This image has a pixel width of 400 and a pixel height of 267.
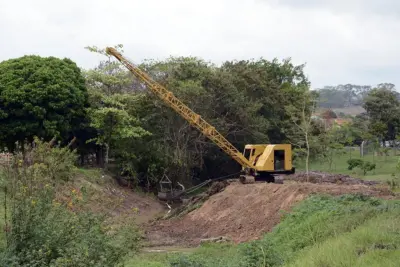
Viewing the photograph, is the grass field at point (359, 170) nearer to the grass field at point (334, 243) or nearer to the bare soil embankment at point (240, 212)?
the bare soil embankment at point (240, 212)

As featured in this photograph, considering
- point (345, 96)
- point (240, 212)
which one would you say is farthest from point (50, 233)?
point (345, 96)

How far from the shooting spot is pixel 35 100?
31453 millimetres

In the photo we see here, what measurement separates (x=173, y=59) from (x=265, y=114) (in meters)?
8.14

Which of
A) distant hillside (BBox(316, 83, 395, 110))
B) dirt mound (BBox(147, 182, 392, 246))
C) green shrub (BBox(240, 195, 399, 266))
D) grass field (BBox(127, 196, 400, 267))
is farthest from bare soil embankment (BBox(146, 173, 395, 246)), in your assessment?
distant hillside (BBox(316, 83, 395, 110))

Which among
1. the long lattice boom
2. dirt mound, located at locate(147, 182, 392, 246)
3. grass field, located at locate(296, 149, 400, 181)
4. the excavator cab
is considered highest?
the long lattice boom

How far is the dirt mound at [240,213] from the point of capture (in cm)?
2175

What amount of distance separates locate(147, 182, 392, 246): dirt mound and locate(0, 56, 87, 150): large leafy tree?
9.42 m

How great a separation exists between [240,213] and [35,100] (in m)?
13.9

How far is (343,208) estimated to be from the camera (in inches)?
580

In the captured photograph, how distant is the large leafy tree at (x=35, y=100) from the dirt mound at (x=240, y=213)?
30.9 ft

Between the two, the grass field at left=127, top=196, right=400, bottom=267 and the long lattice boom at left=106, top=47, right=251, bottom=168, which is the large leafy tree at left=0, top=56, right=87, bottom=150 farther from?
the grass field at left=127, top=196, right=400, bottom=267

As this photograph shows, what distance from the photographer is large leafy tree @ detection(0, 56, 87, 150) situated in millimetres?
31438

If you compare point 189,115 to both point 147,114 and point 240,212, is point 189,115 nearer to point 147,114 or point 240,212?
point 147,114

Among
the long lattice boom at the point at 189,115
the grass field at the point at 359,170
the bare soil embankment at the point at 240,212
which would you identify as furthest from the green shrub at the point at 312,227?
the grass field at the point at 359,170
